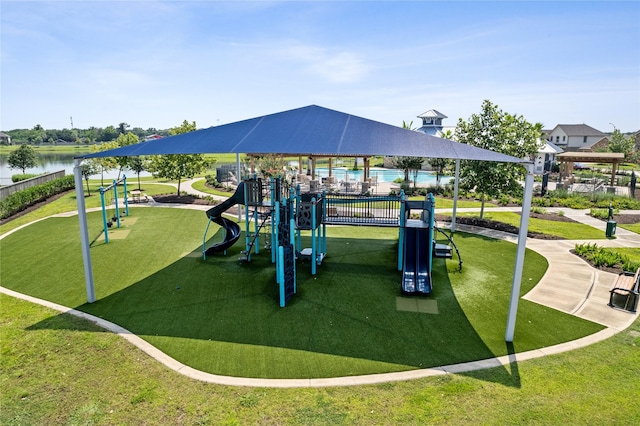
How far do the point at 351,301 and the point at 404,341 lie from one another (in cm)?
226

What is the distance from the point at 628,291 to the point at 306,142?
363 inches

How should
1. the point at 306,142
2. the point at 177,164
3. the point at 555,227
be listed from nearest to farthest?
the point at 306,142, the point at 555,227, the point at 177,164

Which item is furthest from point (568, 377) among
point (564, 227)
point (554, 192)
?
point (554, 192)

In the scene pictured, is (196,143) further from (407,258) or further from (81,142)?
(81,142)

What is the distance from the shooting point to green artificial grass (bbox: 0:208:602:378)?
7539mm

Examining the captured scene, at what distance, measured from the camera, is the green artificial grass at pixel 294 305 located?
7.54 m

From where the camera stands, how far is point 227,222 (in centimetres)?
1466

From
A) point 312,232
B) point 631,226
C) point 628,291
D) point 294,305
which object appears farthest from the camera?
point 631,226

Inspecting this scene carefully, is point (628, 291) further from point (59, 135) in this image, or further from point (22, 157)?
point (59, 135)

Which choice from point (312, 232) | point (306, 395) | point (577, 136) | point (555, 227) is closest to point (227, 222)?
point (312, 232)

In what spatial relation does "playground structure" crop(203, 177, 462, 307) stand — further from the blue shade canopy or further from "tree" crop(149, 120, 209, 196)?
"tree" crop(149, 120, 209, 196)

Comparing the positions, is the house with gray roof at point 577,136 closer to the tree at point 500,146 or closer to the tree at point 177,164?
the tree at point 500,146

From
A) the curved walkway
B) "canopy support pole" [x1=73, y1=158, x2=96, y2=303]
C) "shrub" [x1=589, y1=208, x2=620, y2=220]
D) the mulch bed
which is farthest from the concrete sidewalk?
"canopy support pole" [x1=73, y1=158, x2=96, y2=303]

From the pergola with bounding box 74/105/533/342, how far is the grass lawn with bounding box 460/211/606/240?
9820 mm
